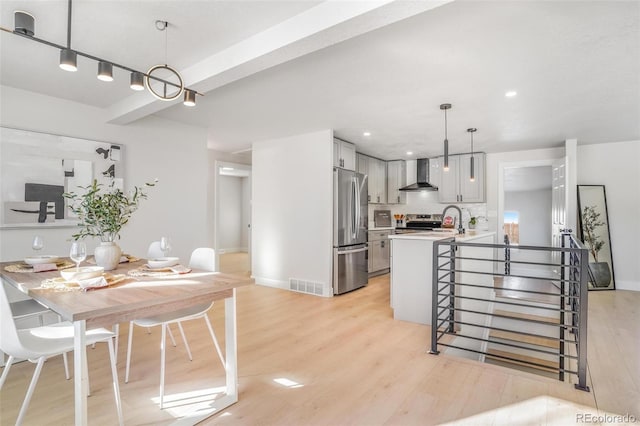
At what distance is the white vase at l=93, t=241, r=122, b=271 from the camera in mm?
2225

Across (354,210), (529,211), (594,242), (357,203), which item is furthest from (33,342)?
(529,211)

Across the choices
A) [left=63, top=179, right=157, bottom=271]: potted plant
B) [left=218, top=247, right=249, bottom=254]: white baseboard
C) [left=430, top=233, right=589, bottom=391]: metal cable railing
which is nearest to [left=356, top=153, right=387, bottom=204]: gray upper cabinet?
[left=430, top=233, right=589, bottom=391]: metal cable railing

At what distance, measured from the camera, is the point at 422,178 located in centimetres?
677

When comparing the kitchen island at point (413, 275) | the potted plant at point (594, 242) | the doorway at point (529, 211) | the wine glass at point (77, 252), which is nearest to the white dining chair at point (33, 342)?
the wine glass at point (77, 252)

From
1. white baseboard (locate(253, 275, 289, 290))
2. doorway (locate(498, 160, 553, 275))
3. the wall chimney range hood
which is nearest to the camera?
white baseboard (locate(253, 275, 289, 290))

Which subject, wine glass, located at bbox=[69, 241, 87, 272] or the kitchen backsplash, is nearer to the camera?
wine glass, located at bbox=[69, 241, 87, 272]

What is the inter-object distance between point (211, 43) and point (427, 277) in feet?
9.97

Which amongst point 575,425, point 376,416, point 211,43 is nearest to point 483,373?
point 575,425

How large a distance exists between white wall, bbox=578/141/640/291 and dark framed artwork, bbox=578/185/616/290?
0.12m

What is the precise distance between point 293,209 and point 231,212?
5133mm

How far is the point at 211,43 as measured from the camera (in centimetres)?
234

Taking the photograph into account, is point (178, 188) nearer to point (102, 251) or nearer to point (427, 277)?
point (102, 251)

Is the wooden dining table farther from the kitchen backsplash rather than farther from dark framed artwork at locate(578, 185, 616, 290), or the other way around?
dark framed artwork at locate(578, 185, 616, 290)

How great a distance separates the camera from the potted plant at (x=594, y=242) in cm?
520
